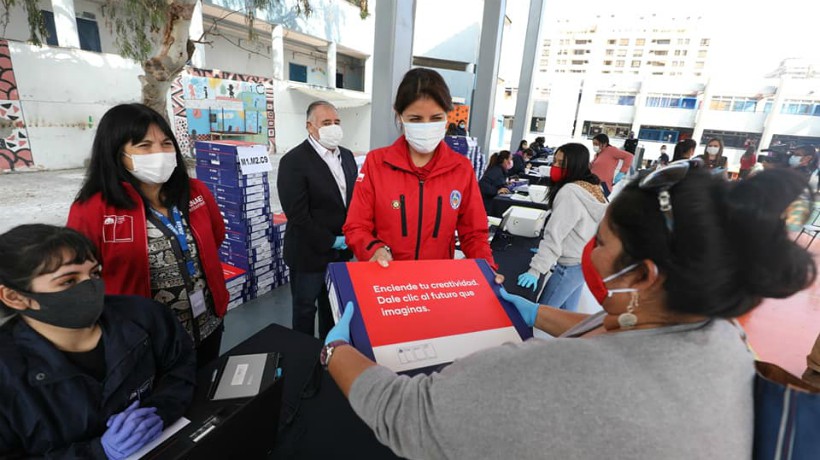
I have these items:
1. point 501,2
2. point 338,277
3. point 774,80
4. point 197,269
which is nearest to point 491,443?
point 338,277

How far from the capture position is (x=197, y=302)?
→ 1438mm

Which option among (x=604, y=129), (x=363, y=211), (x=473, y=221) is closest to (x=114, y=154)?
(x=363, y=211)

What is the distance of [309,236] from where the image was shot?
200cm

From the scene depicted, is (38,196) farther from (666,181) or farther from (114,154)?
(666,181)

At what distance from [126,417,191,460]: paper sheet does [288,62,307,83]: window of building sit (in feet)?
50.0

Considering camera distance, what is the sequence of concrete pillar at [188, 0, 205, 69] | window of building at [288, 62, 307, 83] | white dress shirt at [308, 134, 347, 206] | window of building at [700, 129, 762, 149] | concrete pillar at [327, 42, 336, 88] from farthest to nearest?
window of building at [700, 129, 762, 149]
window of building at [288, 62, 307, 83]
concrete pillar at [327, 42, 336, 88]
concrete pillar at [188, 0, 205, 69]
white dress shirt at [308, 134, 347, 206]

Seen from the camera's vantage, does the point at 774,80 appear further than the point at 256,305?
Yes

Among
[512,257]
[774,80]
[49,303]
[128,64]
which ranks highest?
[774,80]

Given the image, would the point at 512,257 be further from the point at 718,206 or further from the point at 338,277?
the point at 718,206

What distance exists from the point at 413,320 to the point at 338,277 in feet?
0.82

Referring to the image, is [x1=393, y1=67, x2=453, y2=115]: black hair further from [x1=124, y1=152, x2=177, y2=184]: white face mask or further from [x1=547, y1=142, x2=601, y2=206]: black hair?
[x1=547, y1=142, x2=601, y2=206]: black hair

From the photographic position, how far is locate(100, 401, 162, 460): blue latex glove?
83 cm

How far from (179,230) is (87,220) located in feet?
0.86

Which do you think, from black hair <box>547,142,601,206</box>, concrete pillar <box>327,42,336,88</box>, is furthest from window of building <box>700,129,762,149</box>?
black hair <box>547,142,601,206</box>
